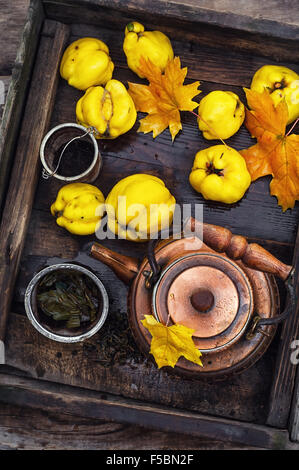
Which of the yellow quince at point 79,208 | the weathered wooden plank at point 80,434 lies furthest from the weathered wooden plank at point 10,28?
the weathered wooden plank at point 80,434

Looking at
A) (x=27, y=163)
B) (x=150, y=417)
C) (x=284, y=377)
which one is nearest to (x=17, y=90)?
(x=27, y=163)

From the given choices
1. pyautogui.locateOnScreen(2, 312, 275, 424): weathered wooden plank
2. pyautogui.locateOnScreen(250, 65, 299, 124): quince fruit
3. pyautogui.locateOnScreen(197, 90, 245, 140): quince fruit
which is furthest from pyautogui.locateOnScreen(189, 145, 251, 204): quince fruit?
pyautogui.locateOnScreen(2, 312, 275, 424): weathered wooden plank

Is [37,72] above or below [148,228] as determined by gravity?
above

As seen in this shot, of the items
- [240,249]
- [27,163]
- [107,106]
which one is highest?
[107,106]

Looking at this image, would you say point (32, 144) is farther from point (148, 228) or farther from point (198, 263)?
point (198, 263)

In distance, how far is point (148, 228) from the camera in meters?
1.06

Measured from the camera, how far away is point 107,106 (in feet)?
3.54

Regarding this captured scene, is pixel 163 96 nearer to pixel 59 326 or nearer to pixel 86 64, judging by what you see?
pixel 86 64

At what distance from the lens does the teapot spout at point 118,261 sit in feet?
3.34

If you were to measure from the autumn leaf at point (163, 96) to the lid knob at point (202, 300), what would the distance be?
0.44 metres

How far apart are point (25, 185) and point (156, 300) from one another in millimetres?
428

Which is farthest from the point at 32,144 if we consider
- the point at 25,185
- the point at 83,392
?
the point at 83,392

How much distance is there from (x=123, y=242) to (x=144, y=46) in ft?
1.54

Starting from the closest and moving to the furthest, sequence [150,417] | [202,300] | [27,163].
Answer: [202,300]
[150,417]
[27,163]
